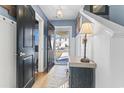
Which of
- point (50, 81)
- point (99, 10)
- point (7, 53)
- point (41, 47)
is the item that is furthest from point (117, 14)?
point (7, 53)

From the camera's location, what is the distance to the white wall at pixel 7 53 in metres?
2.50

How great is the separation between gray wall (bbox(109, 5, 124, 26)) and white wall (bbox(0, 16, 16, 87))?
3.01 meters

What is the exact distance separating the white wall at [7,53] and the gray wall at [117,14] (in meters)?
3.01

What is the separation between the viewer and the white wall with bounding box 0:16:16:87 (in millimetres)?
2498

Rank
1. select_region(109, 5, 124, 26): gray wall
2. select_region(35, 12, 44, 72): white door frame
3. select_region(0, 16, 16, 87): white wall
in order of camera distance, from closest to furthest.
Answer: select_region(0, 16, 16, 87): white wall, select_region(109, 5, 124, 26): gray wall, select_region(35, 12, 44, 72): white door frame

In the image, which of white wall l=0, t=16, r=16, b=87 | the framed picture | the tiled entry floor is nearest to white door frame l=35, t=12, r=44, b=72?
the tiled entry floor

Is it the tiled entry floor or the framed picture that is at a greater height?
the framed picture

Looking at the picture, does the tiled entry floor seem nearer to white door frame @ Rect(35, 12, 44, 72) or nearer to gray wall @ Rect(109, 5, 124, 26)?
white door frame @ Rect(35, 12, 44, 72)

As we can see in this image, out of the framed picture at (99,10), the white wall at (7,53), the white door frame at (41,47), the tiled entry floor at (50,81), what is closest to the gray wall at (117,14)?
the framed picture at (99,10)

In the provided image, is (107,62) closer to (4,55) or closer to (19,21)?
A: (4,55)

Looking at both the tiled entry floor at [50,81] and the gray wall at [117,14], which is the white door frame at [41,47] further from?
the gray wall at [117,14]

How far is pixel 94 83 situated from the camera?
2.69 metres

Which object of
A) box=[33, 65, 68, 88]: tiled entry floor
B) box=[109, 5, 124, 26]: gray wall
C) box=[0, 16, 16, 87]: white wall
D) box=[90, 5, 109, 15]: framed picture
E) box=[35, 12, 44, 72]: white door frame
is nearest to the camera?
box=[0, 16, 16, 87]: white wall
